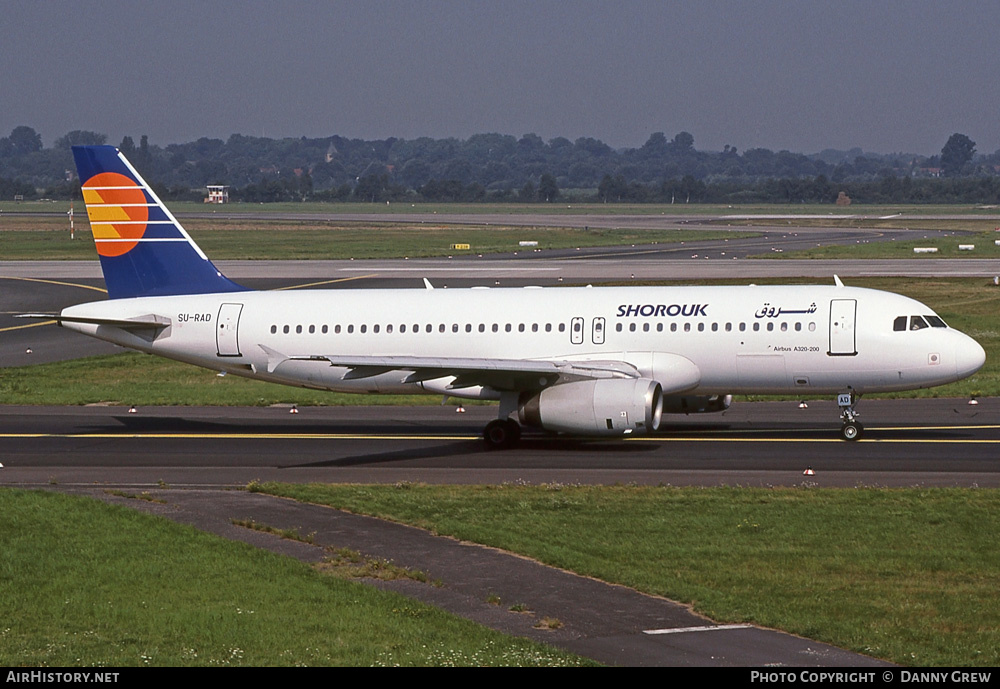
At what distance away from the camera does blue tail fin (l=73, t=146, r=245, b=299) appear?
37.2 meters

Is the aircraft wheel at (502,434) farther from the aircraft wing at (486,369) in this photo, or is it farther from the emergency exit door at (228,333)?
the emergency exit door at (228,333)

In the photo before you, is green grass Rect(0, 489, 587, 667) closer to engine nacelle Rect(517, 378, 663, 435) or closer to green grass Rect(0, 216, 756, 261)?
engine nacelle Rect(517, 378, 663, 435)

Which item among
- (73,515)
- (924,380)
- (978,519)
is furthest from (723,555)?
(924,380)

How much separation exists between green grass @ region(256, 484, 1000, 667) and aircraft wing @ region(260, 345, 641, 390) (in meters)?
4.75

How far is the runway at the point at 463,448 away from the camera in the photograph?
29391 mm

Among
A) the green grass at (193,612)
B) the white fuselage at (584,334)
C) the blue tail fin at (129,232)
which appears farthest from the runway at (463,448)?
the green grass at (193,612)

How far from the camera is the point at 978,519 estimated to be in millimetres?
23688

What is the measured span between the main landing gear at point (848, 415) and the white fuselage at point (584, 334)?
0.28 meters

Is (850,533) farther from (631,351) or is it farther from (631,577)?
(631,351)

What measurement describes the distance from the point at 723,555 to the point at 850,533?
281cm

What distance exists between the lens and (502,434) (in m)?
33.8

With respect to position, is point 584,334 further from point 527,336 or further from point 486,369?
point 486,369

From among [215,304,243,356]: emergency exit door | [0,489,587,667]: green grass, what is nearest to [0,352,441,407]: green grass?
[215,304,243,356]: emergency exit door

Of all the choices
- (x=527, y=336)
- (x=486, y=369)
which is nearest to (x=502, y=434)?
(x=486, y=369)
